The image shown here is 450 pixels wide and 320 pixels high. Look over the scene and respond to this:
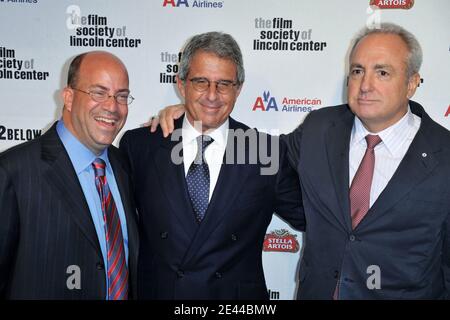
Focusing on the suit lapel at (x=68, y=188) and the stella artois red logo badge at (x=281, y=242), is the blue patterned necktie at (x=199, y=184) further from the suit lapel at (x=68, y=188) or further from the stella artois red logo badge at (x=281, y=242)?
the stella artois red logo badge at (x=281, y=242)

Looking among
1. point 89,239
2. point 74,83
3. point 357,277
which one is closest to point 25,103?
→ point 74,83

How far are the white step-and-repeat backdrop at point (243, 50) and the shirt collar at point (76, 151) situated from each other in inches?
50.5

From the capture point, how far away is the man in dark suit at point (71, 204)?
6.04 ft

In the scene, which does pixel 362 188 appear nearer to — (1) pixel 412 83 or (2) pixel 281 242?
(1) pixel 412 83

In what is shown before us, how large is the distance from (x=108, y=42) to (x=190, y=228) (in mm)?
1796

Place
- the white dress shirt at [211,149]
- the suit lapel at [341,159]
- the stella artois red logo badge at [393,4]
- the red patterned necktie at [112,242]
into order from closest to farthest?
the red patterned necktie at [112,242] < the suit lapel at [341,159] < the white dress shirt at [211,149] < the stella artois red logo badge at [393,4]

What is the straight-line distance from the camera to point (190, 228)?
2139 mm

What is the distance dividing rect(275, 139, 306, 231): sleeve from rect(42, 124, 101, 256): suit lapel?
1.00 metres

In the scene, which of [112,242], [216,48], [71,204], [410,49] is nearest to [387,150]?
[410,49]

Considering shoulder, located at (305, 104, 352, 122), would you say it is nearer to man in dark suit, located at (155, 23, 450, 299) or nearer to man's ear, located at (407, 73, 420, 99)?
man in dark suit, located at (155, 23, 450, 299)

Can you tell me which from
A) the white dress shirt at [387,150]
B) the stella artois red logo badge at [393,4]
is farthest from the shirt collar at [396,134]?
the stella artois red logo badge at [393,4]

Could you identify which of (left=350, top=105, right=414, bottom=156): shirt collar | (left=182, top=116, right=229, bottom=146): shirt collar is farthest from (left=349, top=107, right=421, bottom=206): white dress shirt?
(left=182, top=116, right=229, bottom=146): shirt collar

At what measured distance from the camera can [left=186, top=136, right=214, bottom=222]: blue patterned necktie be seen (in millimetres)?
2178
